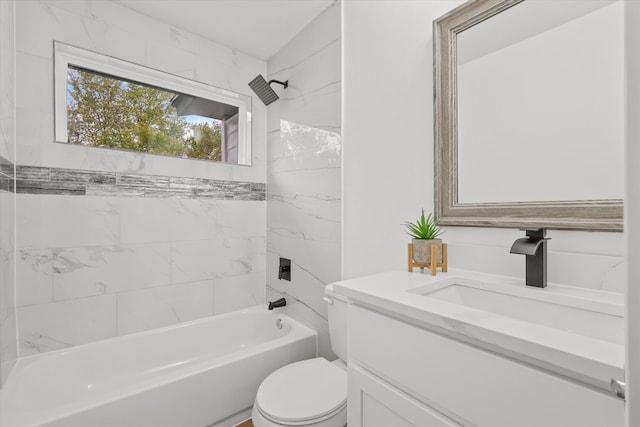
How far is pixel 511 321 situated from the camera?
0.65 meters

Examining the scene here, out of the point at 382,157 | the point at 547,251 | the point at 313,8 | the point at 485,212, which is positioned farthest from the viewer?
the point at 313,8

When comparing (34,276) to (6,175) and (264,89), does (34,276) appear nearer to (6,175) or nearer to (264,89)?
(6,175)

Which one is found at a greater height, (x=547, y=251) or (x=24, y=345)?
(x=547, y=251)

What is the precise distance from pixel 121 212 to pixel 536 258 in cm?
222

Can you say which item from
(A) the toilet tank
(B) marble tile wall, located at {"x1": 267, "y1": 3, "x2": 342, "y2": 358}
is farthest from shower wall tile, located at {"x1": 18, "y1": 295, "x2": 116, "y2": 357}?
(A) the toilet tank

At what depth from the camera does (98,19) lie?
1.85 metres

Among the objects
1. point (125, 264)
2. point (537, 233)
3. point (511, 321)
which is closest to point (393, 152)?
point (537, 233)

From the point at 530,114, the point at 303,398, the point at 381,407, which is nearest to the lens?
the point at 381,407

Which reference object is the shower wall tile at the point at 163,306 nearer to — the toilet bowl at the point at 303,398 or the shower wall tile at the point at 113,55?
the shower wall tile at the point at 113,55

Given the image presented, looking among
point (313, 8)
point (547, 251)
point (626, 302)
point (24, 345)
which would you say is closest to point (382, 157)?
point (547, 251)

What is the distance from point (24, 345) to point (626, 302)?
2.45 meters

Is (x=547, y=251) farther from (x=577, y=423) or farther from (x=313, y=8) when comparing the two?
(x=313, y=8)

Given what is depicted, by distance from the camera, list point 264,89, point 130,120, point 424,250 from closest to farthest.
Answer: point 424,250, point 130,120, point 264,89

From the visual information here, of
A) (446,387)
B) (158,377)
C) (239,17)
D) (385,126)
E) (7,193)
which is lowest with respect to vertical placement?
(158,377)
